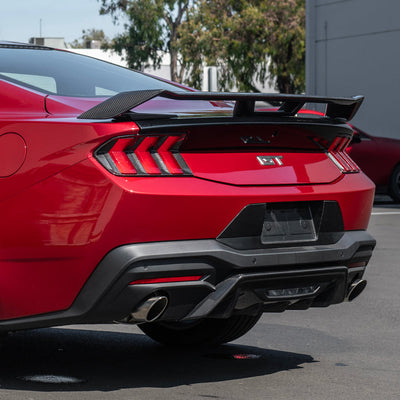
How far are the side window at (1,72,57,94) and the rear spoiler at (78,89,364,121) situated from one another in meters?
0.57

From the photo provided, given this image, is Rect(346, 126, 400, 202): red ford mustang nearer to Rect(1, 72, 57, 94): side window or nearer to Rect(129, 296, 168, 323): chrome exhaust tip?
Rect(1, 72, 57, 94): side window

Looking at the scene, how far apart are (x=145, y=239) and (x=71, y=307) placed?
445 mm

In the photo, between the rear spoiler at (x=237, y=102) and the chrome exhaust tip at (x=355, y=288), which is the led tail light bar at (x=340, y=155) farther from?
the chrome exhaust tip at (x=355, y=288)

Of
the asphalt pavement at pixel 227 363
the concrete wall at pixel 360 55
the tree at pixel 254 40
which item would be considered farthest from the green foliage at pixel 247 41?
the asphalt pavement at pixel 227 363

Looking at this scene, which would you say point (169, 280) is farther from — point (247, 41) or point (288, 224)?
point (247, 41)

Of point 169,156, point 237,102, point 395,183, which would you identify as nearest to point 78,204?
point 169,156

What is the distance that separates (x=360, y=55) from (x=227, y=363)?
22452 millimetres

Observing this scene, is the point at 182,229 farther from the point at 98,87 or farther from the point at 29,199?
the point at 98,87

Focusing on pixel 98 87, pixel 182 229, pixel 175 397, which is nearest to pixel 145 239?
pixel 182 229

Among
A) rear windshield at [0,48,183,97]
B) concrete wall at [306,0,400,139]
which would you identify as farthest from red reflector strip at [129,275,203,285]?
concrete wall at [306,0,400,139]

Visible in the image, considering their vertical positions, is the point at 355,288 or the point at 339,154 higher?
the point at 339,154

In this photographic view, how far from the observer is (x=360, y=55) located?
1072 inches

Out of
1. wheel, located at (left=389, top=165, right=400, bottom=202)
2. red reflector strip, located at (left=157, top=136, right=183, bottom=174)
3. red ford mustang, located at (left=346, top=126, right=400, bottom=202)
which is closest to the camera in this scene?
red reflector strip, located at (left=157, top=136, right=183, bottom=174)

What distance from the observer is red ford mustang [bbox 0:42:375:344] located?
4.46 metres
